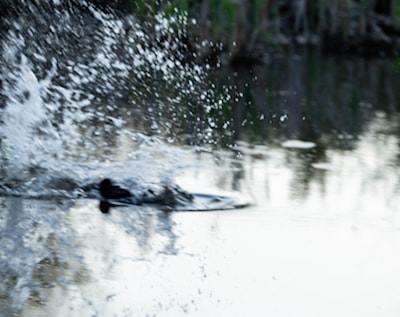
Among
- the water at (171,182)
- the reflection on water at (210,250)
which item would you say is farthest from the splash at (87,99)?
the reflection on water at (210,250)

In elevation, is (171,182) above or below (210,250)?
above

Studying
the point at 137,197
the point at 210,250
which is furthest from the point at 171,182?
the point at 210,250

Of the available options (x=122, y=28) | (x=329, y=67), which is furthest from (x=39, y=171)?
(x=329, y=67)

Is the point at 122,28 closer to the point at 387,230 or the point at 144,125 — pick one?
the point at 144,125

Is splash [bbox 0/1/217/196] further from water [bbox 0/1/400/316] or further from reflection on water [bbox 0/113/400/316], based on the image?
reflection on water [bbox 0/113/400/316]

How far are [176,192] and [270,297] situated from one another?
151 centimetres

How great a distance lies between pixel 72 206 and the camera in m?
5.39

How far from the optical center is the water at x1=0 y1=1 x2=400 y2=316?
4.27 meters

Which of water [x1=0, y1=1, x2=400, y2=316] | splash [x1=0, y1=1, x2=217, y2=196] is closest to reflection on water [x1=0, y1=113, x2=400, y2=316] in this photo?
water [x1=0, y1=1, x2=400, y2=316]

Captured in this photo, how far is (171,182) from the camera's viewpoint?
585 centimetres

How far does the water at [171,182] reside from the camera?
427cm

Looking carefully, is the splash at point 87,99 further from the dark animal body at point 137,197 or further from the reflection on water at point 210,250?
the reflection on water at point 210,250

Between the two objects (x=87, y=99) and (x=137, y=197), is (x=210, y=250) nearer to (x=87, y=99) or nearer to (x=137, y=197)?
(x=137, y=197)

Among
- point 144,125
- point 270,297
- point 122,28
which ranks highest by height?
point 122,28
